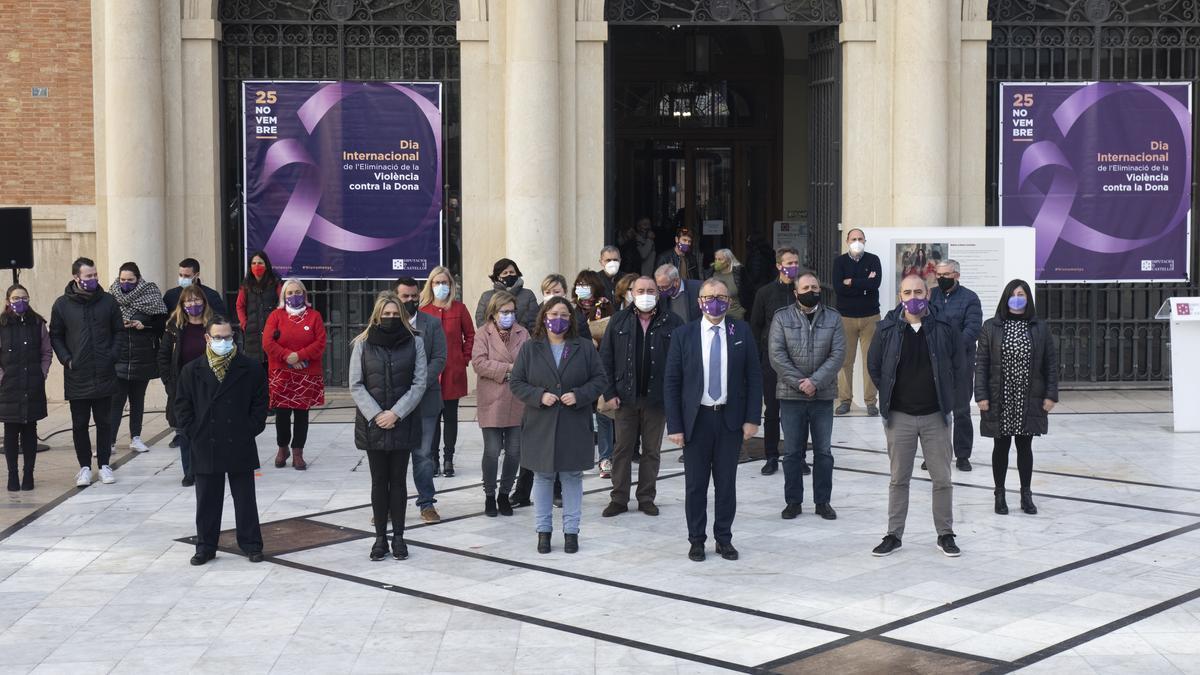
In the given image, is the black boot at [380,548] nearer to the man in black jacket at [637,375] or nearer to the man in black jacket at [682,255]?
the man in black jacket at [637,375]

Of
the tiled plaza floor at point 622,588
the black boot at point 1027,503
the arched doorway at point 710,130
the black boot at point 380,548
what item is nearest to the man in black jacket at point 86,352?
the tiled plaza floor at point 622,588

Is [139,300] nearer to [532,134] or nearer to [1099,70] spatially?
[532,134]

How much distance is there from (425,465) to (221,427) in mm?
1722

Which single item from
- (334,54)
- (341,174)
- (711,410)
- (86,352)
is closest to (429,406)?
(711,410)

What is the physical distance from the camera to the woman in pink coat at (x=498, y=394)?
38.4ft

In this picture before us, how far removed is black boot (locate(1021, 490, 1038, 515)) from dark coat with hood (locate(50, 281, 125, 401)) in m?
7.11

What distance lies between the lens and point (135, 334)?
14312mm

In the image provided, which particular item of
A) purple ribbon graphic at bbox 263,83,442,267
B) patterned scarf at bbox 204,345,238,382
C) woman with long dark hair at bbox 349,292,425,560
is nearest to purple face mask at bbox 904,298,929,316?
woman with long dark hair at bbox 349,292,425,560

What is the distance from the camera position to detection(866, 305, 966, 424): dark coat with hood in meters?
10.5

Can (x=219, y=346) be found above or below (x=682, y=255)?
below

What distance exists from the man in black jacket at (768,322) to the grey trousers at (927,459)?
2.62 meters

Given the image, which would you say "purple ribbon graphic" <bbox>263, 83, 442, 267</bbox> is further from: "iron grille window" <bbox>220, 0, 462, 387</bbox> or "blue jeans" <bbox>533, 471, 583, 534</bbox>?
"blue jeans" <bbox>533, 471, 583, 534</bbox>

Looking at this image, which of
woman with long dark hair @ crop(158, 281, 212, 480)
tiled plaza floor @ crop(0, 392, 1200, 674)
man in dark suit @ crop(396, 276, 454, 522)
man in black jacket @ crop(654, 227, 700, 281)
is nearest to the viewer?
tiled plaza floor @ crop(0, 392, 1200, 674)

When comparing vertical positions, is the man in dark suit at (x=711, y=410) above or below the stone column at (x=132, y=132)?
below
